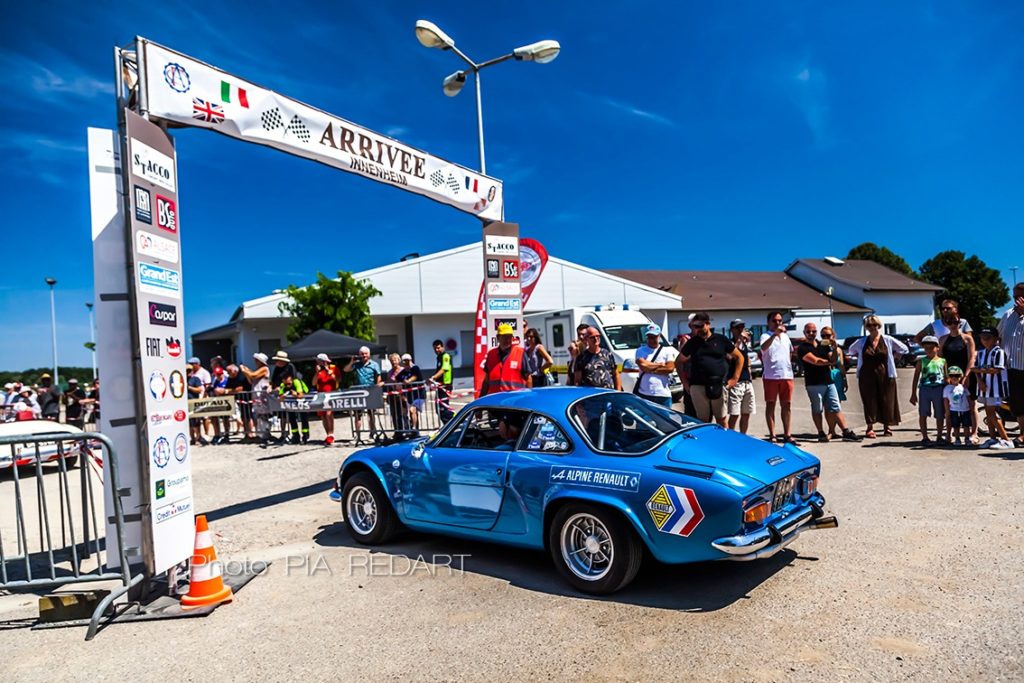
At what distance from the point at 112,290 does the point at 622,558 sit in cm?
408

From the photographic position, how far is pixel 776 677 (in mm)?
3299

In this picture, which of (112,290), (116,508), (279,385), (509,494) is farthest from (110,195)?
(279,385)

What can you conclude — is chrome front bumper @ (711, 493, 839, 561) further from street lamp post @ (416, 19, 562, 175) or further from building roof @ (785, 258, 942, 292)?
building roof @ (785, 258, 942, 292)

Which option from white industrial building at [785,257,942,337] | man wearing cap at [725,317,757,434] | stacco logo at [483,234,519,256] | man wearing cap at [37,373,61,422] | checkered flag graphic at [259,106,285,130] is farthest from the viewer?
white industrial building at [785,257,942,337]

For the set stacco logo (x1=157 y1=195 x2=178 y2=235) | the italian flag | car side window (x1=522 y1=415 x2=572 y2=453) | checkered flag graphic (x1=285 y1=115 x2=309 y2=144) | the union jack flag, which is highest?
the italian flag

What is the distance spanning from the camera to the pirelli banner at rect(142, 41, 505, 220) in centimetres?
522

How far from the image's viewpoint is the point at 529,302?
32.6 metres

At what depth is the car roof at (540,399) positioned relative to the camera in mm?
5098

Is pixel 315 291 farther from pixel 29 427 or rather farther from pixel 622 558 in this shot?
pixel 622 558

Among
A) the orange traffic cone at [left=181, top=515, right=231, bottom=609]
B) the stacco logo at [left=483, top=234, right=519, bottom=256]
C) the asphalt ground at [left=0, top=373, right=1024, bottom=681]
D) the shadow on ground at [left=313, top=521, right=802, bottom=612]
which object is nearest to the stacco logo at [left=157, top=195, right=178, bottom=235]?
the orange traffic cone at [left=181, top=515, right=231, bottom=609]

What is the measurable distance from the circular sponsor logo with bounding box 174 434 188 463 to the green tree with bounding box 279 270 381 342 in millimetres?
19528

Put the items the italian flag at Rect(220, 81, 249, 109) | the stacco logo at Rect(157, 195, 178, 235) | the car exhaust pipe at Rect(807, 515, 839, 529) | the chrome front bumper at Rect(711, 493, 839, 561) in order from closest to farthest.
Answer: the chrome front bumper at Rect(711, 493, 839, 561)
the car exhaust pipe at Rect(807, 515, 839, 529)
the stacco logo at Rect(157, 195, 178, 235)
the italian flag at Rect(220, 81, 249, 109)

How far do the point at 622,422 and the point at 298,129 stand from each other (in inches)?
170

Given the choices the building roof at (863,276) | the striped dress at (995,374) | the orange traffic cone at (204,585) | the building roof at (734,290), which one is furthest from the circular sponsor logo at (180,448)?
the building roof at (863,276)
